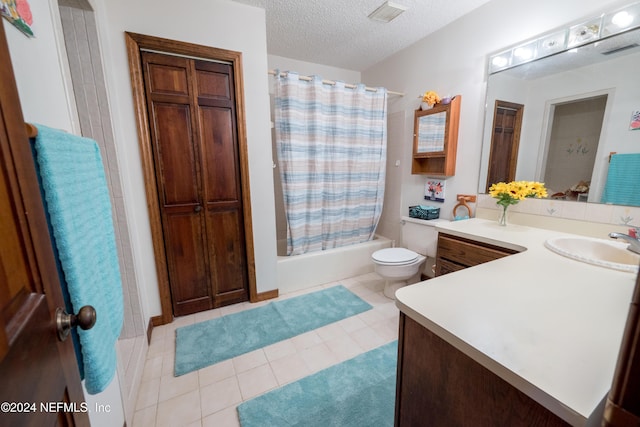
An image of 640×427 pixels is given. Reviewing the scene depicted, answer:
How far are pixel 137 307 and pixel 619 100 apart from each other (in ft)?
10.7

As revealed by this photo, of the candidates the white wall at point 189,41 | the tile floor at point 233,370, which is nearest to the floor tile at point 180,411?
the tile floor at point 233,370

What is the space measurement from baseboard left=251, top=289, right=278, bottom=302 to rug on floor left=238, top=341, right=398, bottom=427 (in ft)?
3.33

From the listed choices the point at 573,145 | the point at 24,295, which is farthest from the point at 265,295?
the point at 573,145

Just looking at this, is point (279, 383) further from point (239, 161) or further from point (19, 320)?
point (239, 161)

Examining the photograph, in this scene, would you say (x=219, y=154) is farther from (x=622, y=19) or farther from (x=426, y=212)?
(x=622, y=19)

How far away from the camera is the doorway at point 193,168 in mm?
1875

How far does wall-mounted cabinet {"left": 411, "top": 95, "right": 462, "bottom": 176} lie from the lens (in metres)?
2.30

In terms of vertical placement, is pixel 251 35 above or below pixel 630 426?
above

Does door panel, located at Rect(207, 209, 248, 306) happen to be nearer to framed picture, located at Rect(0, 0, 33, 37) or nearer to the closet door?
the closet door

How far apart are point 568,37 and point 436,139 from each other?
1.03m

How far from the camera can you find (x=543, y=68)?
174cm

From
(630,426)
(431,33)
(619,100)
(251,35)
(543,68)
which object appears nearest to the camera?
(630,426)

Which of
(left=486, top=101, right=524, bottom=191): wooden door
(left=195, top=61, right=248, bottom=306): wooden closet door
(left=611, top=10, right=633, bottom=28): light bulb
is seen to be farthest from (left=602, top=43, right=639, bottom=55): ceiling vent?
(left=195, top=61, right=248, bottom=306): wooden closet door

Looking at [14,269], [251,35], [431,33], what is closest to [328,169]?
[251,35]
